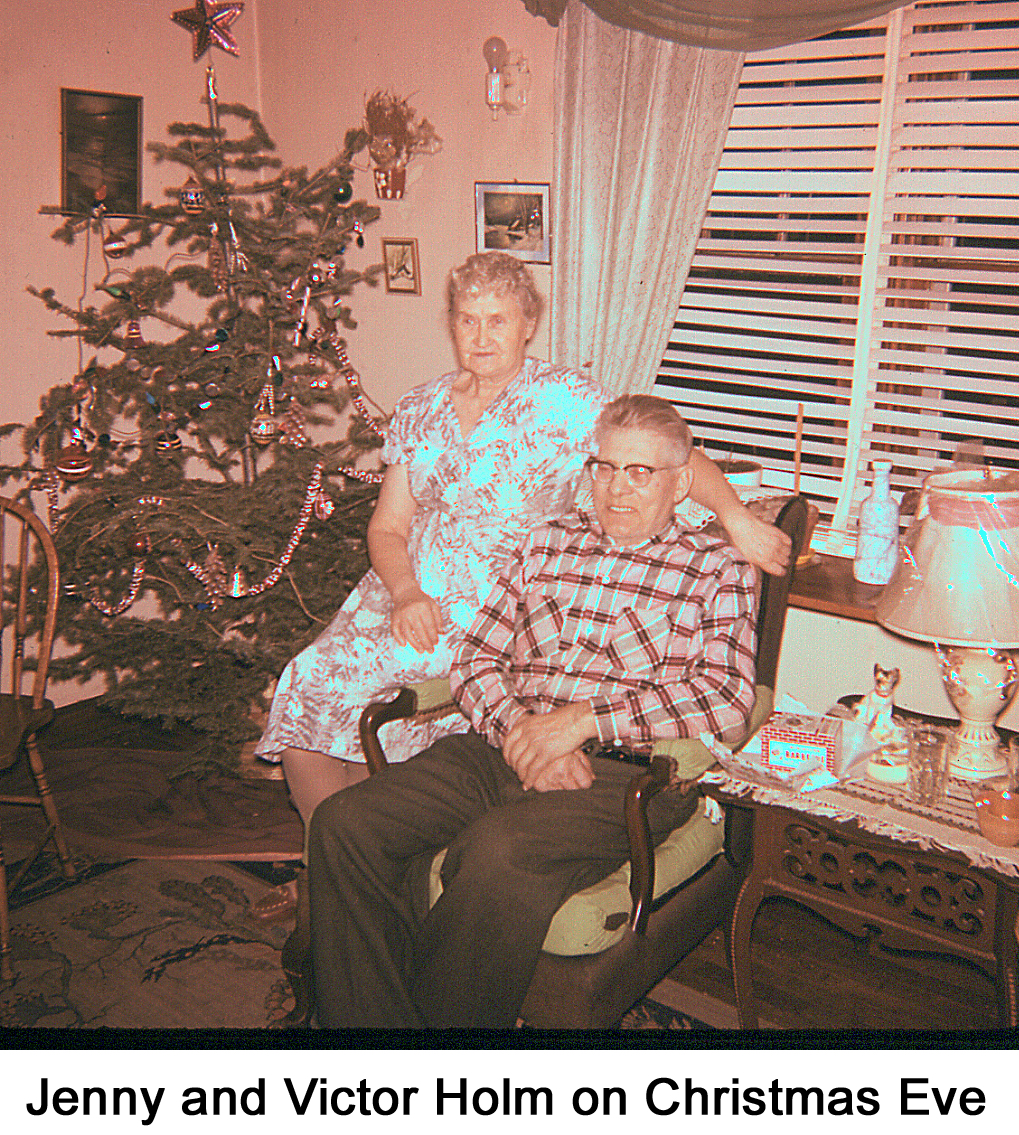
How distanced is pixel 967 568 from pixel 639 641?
0.64 meters

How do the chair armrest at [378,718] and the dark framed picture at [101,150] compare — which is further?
the dark framed picture at [101,150]

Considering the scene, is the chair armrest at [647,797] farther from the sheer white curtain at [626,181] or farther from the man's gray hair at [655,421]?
the sheer white curtain at [626,181]

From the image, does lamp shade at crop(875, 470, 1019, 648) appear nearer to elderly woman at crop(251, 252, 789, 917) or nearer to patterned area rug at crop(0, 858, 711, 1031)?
elderly woman at crop(251, 252, 789, 917)

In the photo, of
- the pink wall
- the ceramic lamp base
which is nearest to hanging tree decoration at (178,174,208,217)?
the pink wall

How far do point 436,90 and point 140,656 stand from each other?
223 cm

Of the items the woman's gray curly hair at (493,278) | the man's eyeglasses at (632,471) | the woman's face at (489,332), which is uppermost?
the woman's gray curly hair at (493,278)

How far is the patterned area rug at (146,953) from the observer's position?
2244 mm

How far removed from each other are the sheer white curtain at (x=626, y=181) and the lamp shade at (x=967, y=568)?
4.41 feet

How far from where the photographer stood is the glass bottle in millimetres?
2646

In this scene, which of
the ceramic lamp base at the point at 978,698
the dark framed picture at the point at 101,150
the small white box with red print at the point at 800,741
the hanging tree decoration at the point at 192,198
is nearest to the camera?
the ceramic lamp base at the point at 978,698

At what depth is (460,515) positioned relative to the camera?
8.08ft

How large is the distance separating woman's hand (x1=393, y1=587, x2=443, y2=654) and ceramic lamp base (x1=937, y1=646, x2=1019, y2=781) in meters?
1.08

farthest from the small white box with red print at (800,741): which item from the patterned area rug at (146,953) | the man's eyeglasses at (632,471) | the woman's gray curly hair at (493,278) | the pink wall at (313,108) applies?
the pink wall at (313,108)

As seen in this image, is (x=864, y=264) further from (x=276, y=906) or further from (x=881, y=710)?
(x=276, y=906)
